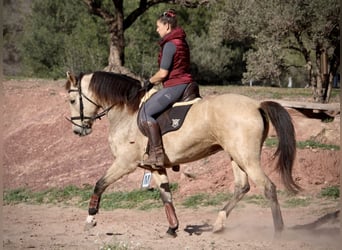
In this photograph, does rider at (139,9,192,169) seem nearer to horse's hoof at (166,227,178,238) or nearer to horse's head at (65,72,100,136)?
horse's hoof at (166,227,178,238)

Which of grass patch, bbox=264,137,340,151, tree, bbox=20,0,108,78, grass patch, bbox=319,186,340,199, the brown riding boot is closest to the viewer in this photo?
the brown riding boot

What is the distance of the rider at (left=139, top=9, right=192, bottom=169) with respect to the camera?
834 cm

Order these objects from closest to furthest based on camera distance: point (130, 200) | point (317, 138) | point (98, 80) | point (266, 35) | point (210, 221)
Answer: point (98, 80), point (210, 221), point (130, 200), point (317, 138), point (266, 35)

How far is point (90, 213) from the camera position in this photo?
350 inches

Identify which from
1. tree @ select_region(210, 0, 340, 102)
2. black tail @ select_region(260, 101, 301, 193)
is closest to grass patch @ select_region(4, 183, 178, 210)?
black tail @ select_region(260, 101, 301, 193)

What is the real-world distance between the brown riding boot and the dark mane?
2.35ft

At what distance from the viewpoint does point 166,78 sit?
333 inches

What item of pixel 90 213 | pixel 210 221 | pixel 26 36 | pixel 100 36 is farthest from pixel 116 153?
pixel 26 36

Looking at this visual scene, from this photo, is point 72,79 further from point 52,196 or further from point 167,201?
point 52,196

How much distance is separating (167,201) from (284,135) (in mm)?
1909

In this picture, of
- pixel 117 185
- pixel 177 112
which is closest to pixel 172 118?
pixel 177 112

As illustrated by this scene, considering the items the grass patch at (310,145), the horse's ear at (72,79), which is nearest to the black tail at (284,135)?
the horse's ear at (72,79)

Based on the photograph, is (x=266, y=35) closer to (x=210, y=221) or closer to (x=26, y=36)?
(x=210, y=221)

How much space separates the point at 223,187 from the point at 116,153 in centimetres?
380
